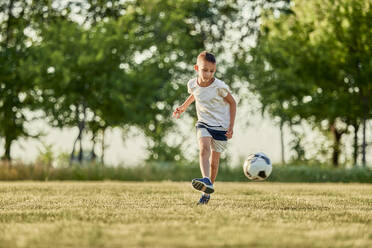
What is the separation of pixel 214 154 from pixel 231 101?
0.82m

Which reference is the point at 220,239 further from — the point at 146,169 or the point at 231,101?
the point at 146,169

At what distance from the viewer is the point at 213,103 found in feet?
25.3

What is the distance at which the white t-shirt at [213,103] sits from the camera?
766 cm

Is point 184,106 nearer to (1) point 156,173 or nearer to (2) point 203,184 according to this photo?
(2) point 203,184

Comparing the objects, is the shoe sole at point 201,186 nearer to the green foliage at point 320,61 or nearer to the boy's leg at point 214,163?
the boy's leg at point 214,163

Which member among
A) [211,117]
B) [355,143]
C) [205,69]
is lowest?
[211,117]

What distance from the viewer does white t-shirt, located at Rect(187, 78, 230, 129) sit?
7656 mm

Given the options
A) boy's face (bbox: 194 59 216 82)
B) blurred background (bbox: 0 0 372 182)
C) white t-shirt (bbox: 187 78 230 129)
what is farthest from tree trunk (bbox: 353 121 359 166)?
boy's face (bbox: 194 59 216 82)

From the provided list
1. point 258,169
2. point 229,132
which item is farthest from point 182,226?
point 258,169

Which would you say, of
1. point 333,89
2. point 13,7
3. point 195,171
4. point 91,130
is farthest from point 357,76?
point 13,7

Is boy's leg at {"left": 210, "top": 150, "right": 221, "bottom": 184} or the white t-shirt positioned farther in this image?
boy's leg at {"left": 210, "top": 150, "right": 221, "bottom": 184}

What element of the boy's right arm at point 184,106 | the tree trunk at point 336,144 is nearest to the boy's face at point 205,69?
the boy's right arm at point 184,106

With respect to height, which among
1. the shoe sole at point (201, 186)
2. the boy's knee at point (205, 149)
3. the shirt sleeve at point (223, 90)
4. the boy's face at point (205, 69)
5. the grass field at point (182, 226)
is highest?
the boy's face at point (205, 69)

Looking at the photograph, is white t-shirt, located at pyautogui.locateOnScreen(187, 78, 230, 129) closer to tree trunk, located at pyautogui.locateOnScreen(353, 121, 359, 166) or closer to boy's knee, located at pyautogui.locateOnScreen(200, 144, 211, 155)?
boy's knee, located at pyautogui.locateOnScreen(200, 144, 211, 155)
